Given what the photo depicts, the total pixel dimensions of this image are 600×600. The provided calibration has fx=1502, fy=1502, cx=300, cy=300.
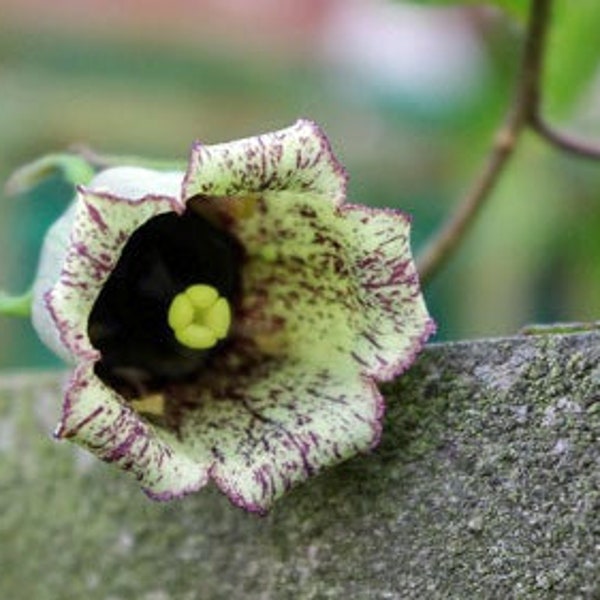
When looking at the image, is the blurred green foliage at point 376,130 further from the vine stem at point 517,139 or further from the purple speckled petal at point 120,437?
the purple speckled petal at point 120,437

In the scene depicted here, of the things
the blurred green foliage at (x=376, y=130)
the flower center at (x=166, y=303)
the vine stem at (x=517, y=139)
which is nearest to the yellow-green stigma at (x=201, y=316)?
the flower center at (x=166, y=303)

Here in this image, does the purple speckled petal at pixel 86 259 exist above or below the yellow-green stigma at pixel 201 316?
above

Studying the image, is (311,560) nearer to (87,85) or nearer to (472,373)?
(472,373)

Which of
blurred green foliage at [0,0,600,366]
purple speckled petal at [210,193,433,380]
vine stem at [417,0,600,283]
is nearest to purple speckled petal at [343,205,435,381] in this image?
purple speckled petal at [210,193,433,380]

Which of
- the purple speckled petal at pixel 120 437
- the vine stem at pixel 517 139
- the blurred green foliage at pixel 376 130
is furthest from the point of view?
the blurred green foliage at pixel 376 130

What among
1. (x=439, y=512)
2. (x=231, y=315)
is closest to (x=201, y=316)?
(x=231, y=315)

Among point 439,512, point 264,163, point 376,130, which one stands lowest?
point 376,130

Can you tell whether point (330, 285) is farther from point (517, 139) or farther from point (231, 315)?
point (517, 139)

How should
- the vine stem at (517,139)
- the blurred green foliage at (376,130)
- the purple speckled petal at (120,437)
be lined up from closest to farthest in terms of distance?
the purple speckled petal at (120,437) → the vine stem at (517,139) → the blurred green foliage at (376,130)
